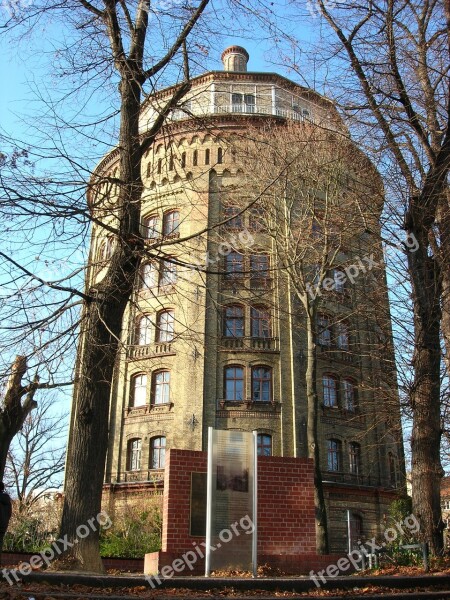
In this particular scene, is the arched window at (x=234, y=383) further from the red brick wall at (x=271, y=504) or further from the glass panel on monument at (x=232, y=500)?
the glass panel on monument at (x=232, y=500)

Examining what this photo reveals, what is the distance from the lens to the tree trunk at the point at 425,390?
1008 cm

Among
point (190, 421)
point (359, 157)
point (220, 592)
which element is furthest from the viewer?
point (190, 421)

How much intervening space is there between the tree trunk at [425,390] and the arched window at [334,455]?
1858cm

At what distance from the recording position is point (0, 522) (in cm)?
870

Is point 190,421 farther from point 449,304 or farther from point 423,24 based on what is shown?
point 423,24

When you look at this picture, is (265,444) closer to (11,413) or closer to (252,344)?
(252,344)

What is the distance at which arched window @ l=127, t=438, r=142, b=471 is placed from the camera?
1113 inches

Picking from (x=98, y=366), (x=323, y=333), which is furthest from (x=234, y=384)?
(x=98, y=366)

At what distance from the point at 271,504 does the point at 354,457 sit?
20.7 m

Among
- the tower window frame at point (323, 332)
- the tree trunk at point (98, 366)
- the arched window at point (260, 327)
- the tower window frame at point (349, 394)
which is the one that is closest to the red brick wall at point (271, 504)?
the tree trunk at point (98, 366)

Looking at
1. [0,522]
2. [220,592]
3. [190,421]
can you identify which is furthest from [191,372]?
[220,592]

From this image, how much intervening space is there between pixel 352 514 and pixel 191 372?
9.79 meters

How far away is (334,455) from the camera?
28844mm

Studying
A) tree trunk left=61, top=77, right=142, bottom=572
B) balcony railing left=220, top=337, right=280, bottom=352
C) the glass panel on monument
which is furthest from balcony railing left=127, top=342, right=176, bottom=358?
tree trunk left=61, top=77, right=142, bottom=572
